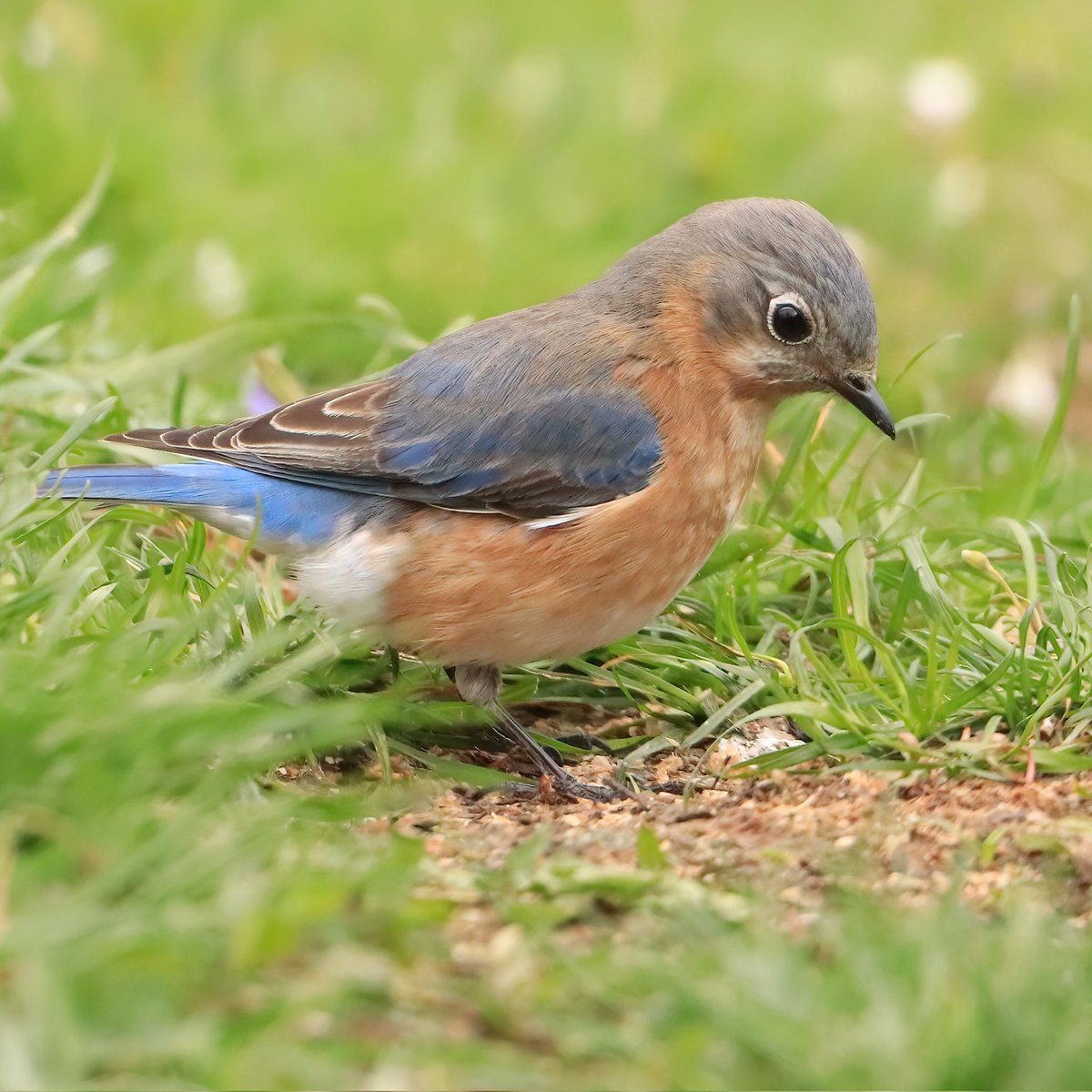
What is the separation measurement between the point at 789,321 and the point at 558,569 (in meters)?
1.10

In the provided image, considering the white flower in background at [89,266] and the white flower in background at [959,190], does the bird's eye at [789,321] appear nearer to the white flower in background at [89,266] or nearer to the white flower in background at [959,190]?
the white flower in background at [89,266]

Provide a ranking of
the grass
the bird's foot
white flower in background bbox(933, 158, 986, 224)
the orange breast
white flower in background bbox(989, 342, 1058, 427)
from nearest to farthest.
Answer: the grass
the bird's foot
the orange breast
white flower in background bbox(989, 342, 1058, 427)
white flower in background bbox(933, 158, 986, 224)

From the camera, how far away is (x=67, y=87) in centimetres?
932

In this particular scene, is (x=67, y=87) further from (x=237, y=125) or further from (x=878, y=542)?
(x=878, y=542)

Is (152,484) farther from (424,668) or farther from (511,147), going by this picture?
(511,147)

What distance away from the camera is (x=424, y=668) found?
5.38 metres

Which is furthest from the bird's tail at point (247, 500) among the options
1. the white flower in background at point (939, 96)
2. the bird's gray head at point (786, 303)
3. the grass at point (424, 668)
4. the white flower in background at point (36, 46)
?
the white flower in background at point (939, 96)

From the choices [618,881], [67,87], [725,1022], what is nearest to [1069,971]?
[725,1022]

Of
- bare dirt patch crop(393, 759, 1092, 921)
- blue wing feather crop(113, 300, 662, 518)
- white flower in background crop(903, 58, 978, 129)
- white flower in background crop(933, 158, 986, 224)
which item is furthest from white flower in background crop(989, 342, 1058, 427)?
bare dirt patch crop(393, 759, 1092, 921)

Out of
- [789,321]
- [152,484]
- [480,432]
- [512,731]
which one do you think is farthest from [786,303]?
[152,484]

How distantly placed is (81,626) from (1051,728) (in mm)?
2642

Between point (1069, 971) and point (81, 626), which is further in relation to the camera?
point (81, 626)

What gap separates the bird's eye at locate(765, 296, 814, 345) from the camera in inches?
207

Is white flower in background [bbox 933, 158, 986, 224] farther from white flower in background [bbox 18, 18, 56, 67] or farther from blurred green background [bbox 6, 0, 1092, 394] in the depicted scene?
white flower in background [bbox 18, 18, 56, 67]
